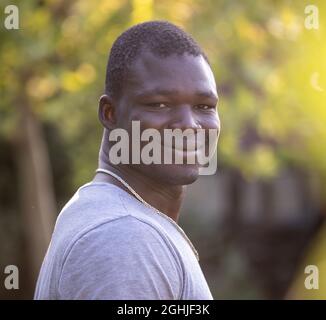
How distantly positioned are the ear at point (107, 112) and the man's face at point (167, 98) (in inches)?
2.3

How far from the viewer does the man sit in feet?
7.00

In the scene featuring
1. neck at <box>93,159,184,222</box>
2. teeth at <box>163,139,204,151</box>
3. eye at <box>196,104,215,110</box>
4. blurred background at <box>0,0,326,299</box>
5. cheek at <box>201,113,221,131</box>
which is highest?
blurred background at <box>0,0,326,299</box>

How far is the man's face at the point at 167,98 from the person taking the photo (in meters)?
2.43

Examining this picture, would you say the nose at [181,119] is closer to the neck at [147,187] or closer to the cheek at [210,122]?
the cheek at [210,122]

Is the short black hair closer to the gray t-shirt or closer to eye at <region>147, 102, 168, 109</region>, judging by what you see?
eye at <region>147, 102, 168, 109</region>

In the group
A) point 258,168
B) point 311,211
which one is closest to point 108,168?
point 258,168

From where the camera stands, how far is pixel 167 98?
2.42m

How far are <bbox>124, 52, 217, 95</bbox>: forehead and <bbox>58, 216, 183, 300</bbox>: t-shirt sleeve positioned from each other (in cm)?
45

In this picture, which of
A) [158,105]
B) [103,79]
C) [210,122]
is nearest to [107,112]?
[158,105]

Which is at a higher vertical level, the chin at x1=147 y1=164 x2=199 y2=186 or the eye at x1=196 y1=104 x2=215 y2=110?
the eye at x1=196 y1=104 x2=215 y2=110

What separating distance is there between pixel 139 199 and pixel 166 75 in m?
0.40

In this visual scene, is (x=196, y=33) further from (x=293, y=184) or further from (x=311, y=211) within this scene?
(x=293, y=184)

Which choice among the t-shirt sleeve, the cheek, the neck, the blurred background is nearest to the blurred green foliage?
the blurred background

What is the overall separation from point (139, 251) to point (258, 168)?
7.59m
